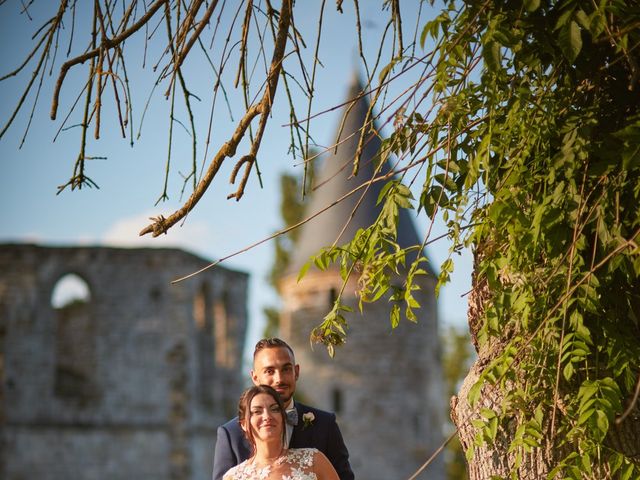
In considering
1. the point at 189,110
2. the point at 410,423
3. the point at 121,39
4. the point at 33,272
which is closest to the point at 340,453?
the point at 189,110

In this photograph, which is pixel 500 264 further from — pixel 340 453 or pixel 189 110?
pixel 189 110

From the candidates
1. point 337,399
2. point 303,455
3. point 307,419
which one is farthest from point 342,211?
point 303,455

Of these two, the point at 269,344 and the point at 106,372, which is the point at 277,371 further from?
the point at 106,372

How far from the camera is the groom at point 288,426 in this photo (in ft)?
13.2

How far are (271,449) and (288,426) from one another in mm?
188

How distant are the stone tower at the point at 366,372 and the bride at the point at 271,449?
24.3m

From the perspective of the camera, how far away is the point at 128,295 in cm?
2583

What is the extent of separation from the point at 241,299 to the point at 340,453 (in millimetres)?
23254

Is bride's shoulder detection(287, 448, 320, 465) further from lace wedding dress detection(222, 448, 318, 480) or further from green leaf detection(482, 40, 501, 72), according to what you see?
green leaf detection(482, 40, 501, 72)

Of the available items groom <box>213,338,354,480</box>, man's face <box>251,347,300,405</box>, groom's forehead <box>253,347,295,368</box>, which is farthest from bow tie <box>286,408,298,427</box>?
groom's forehead <box>253,347,295,368</box>

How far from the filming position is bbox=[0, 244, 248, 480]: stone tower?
24812 mm

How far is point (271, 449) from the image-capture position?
392 centimetres

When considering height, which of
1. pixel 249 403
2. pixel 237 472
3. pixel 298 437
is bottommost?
pixel 237 472

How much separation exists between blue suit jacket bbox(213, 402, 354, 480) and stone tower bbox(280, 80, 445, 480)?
24007 mm
